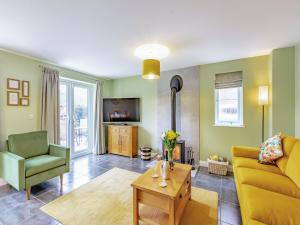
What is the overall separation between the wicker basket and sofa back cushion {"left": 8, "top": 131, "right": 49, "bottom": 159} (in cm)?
328

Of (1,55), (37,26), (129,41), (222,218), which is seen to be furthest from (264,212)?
(1,55)

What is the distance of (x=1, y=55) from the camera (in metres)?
2.68

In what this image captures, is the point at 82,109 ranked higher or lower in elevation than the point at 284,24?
lower

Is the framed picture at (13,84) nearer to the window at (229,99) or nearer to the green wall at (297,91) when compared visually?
the window at (229,99)

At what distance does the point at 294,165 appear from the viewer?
5.79 feet

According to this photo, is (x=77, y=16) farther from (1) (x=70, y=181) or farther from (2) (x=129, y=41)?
(1) (x=70, y=181)

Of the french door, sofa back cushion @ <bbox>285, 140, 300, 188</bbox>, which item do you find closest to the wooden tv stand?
the french door

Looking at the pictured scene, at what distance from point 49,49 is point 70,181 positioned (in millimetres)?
2401

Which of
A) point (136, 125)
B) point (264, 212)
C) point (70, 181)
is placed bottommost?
point (70, 181)

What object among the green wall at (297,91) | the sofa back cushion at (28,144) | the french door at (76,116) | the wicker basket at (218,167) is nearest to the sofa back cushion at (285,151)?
the green wall at (297,91)

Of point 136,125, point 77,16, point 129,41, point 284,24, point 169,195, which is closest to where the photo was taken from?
point 169,195

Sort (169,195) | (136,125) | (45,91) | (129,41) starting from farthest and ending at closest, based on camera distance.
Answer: (136,125)
(45,91)
(129,41)
(169,195)

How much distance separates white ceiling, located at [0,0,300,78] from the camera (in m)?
1.60

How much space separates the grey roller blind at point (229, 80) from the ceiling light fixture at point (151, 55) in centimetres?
140
